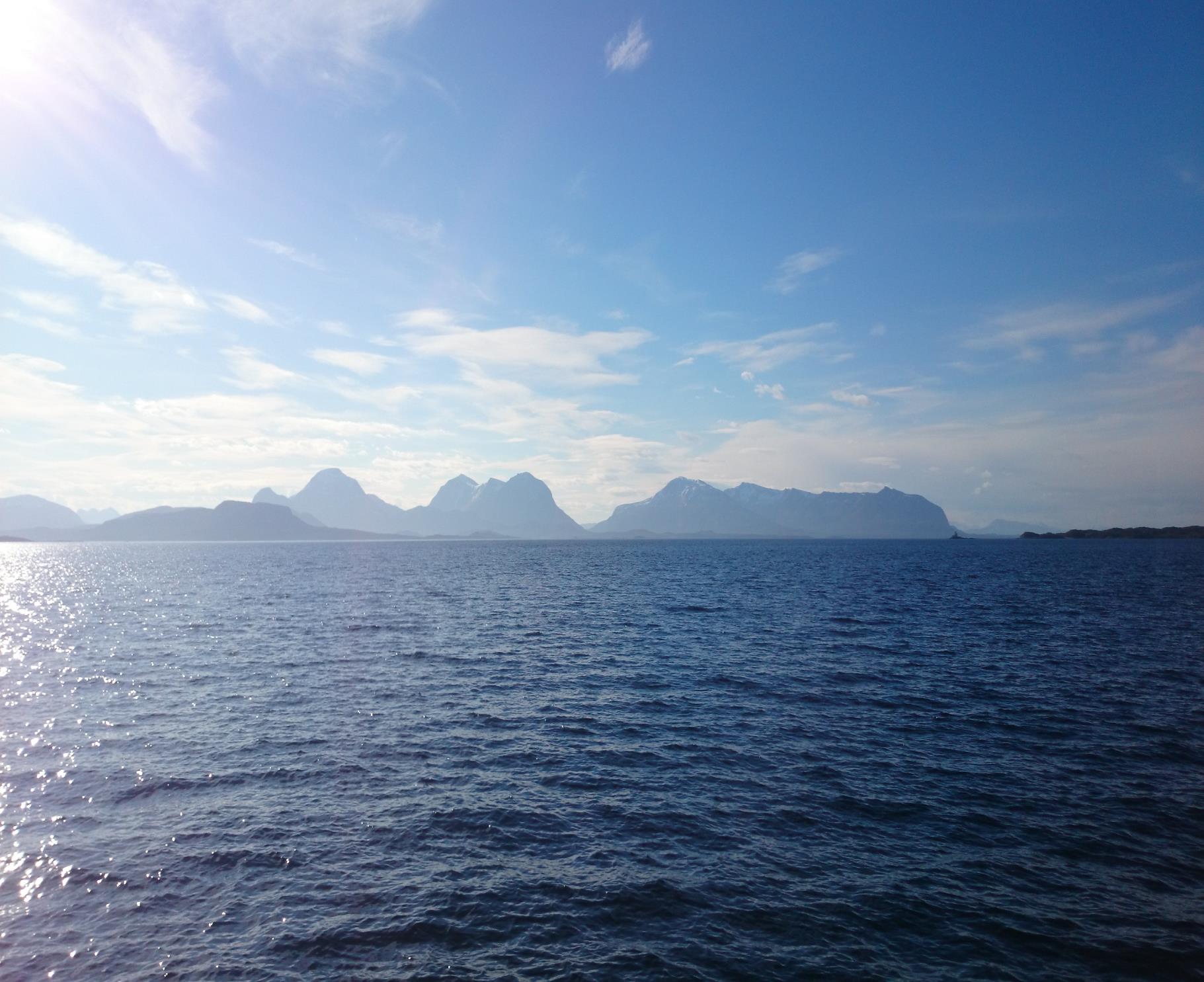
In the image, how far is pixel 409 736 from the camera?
31.8 m

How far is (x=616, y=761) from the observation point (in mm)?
28672

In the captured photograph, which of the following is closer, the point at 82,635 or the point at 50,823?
the point at 50,823

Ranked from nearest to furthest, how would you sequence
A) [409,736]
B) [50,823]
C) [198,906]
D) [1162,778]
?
[198,906] → [50,823] → [1162,778] → [409,736]

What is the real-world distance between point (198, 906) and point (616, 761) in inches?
637

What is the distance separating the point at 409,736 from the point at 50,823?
13601mm

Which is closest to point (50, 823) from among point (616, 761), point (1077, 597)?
point (616, 761)

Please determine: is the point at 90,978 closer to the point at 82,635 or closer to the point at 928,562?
the point at 82,635

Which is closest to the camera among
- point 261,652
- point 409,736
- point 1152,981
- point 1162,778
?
point 1152,981

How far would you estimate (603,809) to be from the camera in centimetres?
2380

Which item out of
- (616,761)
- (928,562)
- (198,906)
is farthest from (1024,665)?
(928,562)

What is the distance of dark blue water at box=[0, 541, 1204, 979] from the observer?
16.3 meters

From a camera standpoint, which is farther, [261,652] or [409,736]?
[261,652]

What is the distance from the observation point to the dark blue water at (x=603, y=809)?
16.3 meters

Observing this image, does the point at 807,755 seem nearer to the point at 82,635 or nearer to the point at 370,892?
the point at 370,892
